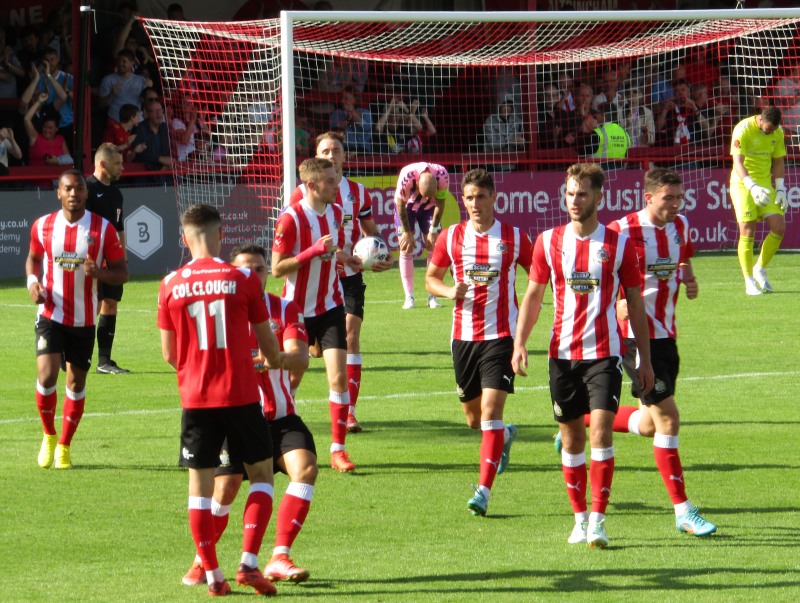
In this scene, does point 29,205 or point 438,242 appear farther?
point 29,205

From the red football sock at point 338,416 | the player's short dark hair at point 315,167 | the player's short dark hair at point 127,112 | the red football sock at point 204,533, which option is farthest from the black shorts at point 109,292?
the player's short dark hair at point 127,112

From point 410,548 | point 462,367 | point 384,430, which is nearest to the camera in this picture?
point 410,548

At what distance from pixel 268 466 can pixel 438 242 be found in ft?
8.15

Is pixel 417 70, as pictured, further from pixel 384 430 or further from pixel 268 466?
pixel 268 466

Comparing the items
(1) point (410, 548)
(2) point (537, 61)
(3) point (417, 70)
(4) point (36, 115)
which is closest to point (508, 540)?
(1) point (410, 548)

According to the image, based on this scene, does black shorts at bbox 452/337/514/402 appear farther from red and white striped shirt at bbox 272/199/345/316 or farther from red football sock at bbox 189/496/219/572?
red football sock at bbox 189/496/219/572

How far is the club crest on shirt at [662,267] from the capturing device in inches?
320

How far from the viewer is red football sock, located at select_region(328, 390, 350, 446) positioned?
9.41m

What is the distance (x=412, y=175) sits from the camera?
1739 cm

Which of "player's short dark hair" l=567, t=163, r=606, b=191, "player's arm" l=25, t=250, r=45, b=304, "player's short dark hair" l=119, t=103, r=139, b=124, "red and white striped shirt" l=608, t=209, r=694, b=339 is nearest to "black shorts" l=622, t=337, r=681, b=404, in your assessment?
"red and white striped shirt" l=608, t=209, r=694, b=339

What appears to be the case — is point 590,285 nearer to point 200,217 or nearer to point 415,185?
point 200,217

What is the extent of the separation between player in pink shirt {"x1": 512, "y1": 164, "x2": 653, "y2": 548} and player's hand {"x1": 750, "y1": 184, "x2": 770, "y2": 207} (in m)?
10.7

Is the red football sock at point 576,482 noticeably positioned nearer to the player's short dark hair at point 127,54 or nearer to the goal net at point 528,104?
the goal net at point 528,104

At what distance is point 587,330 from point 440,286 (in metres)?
1.30
